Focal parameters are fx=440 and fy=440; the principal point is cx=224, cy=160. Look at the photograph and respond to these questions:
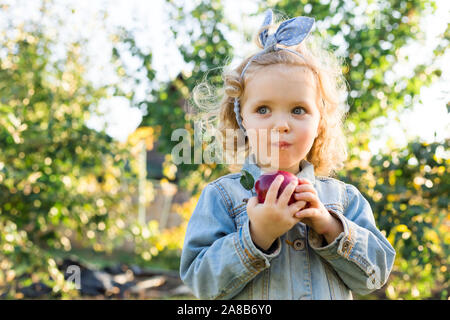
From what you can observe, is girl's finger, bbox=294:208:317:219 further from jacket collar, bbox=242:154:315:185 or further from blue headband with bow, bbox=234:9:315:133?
blue headband with bow, bbox=234:9:315:133

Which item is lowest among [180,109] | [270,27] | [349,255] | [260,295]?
[180,109]

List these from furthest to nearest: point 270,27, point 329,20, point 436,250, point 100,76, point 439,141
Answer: point 100,76 < point 329,20 < point 436,250 < point 439,141 < point 270,27

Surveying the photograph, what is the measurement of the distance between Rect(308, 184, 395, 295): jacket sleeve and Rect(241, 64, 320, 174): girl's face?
224 millimetres

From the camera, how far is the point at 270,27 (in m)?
1.53

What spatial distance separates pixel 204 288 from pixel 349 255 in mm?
411

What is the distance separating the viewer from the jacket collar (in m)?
1.38

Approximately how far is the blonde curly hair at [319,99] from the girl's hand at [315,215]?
0.37 m

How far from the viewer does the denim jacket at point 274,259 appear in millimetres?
1183

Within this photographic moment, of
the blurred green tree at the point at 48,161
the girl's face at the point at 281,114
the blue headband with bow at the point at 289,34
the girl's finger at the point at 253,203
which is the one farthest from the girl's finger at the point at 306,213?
the blurred green tree at the point at 48,161

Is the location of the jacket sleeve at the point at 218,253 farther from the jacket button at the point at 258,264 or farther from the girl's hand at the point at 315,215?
the girl's hand at the point at 315,215

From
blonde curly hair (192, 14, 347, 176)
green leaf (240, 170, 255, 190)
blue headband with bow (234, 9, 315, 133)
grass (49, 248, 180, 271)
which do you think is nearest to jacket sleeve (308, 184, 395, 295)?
green leaf (240, 170, 255, 190)

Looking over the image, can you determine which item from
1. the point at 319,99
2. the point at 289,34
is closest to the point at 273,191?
the point at 319,99
